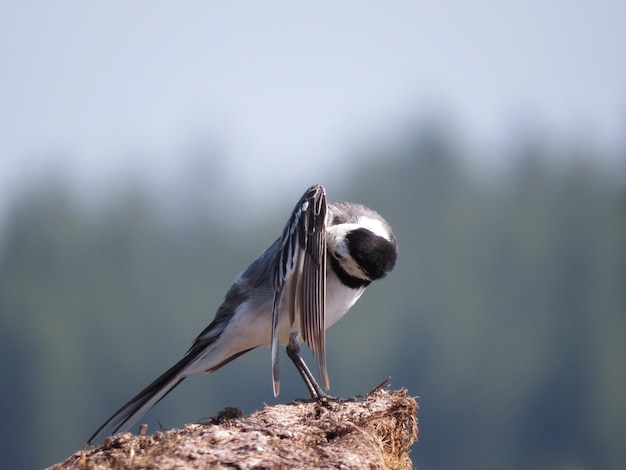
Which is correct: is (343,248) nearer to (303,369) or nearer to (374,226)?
(374,226)

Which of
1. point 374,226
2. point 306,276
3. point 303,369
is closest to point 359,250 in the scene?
point 374,226

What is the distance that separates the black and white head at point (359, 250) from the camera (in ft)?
27.7

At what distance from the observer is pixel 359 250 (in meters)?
8.41

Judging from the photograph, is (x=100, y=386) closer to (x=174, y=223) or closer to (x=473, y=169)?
(x=174, y=223)

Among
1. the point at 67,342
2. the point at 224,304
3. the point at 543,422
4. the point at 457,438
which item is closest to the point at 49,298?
the point at 67,342

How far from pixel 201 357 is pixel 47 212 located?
7029cm

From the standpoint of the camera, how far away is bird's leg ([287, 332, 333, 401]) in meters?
8.23

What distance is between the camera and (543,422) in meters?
62.1

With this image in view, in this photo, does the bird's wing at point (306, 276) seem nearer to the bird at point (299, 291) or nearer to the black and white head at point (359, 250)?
the bird at point (299, 291)

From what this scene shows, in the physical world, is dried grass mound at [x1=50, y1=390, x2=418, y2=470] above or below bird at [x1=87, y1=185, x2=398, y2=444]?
below

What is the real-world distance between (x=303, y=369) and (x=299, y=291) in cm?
78

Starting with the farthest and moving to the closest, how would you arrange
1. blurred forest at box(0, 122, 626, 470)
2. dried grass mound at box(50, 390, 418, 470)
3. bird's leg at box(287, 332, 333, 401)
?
blurred forest at box(0, 122, 626, 470)
bird's leg at box(287, 332, 333, 401)
dried grass mound at box(50, 390, 418, 470)

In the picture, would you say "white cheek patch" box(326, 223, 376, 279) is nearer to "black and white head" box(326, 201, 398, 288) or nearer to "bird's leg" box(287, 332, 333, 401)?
"black and white head" box(326, 201, 398, 288)

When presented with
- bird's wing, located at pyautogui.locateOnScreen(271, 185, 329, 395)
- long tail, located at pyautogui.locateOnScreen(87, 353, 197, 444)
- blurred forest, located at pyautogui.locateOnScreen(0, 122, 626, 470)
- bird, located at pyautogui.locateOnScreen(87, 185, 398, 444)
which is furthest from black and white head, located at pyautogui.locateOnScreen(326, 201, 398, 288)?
blurred forest, located at pyautogui.locateOnScreen(0, 122, 626, 470)
